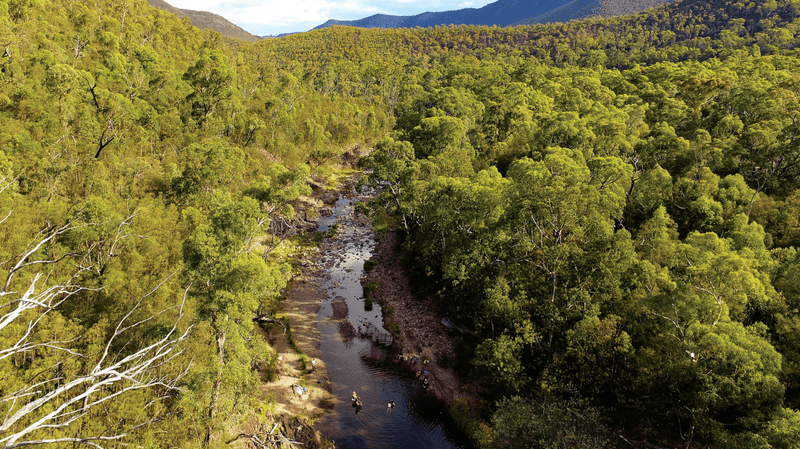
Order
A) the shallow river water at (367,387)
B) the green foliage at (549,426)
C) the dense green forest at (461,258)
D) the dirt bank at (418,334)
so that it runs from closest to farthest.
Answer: the dense green forest at (461,258), the green foliage at (549,426), the shallow river water at (367,387), the dirt bank at (418,334)

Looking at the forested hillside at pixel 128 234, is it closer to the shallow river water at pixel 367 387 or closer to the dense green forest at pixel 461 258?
the dense green forest at pixel 461 258

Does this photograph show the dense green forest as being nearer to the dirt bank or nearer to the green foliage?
the green foliage

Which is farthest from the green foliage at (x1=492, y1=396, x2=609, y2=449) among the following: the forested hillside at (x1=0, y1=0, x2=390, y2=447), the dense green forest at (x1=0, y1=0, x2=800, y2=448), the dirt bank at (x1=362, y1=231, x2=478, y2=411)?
the forested hillside at (x1=0, y1=0, x2=390, y2=447)

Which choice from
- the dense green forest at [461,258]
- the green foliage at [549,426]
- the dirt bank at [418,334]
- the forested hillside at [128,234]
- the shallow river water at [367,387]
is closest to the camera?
the forested hillside at [128,234]

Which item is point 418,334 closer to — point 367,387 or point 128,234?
point 367,387

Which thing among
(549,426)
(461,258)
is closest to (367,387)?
(461,258)

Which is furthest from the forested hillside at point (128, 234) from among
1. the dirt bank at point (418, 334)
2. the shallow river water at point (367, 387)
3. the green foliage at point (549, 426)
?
the green foliage at point (549, 426)
